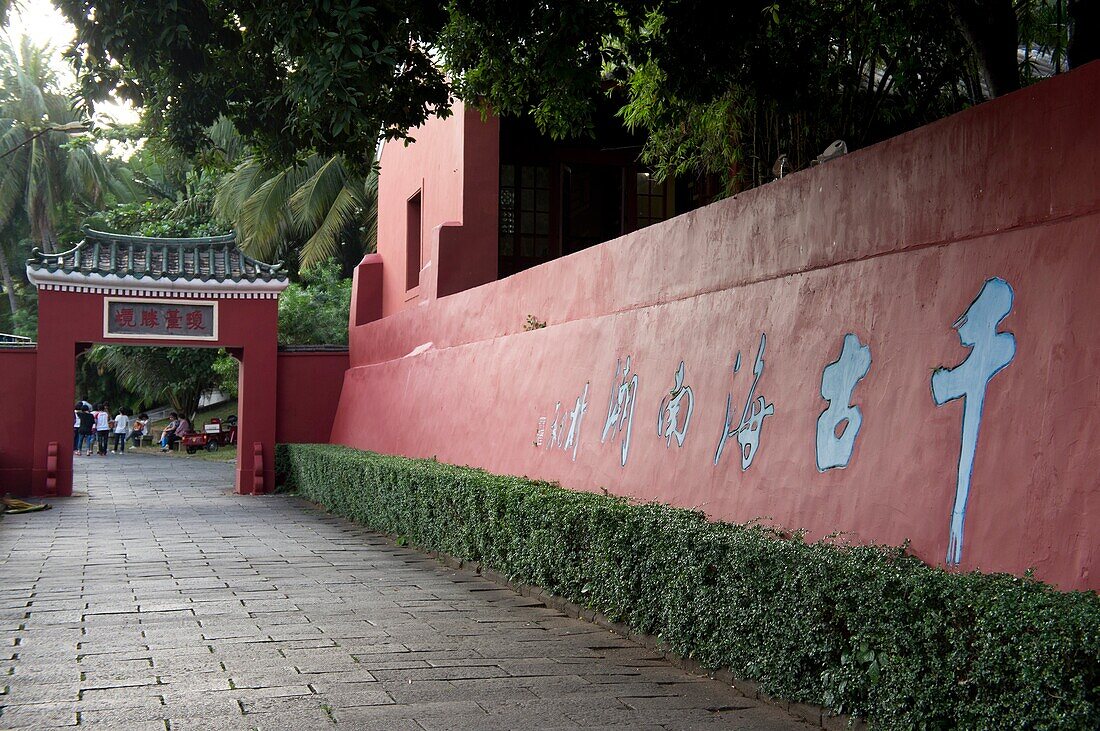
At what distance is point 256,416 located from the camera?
17.7m

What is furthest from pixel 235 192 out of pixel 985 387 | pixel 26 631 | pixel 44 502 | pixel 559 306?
pixel 985 387

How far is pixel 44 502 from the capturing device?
50.6 ft

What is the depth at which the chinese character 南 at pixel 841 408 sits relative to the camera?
519 cm

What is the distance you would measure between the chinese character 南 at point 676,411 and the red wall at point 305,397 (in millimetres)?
12236

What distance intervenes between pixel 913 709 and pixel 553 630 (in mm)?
3083

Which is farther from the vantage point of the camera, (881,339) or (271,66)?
(271,66)

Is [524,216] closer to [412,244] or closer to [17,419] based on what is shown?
[412,244]

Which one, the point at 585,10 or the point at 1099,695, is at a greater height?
the point at 585,10

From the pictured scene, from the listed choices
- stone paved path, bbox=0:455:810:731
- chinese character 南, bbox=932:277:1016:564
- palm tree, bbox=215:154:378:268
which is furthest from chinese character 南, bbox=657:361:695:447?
palm tree, bbox=215:154:378:268

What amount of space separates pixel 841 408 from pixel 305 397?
47.2 ft

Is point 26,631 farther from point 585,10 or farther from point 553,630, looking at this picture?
point 585,10

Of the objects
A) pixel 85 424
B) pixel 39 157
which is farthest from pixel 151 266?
pixel 39 157

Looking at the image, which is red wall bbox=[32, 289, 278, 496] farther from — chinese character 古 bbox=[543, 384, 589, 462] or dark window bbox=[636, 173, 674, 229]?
chinese character 古 bbox=[543, 384, 589, 462]

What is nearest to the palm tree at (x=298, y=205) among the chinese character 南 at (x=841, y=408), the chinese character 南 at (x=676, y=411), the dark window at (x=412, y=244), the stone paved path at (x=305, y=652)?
the dark window at (x=412, y=244)
